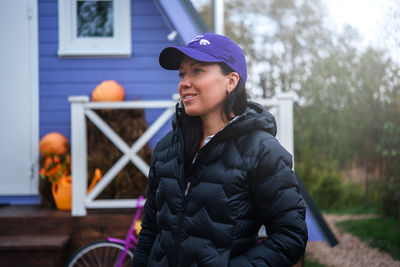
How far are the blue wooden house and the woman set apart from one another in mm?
3623

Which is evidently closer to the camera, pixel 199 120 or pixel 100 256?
pixel 199 120

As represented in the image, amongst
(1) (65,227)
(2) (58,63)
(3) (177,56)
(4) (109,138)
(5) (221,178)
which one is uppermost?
(2) (58,63)

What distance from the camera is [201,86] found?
5.50ft

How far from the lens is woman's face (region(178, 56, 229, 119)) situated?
5.53 feet

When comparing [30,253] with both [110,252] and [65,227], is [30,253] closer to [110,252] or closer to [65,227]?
[65,227]

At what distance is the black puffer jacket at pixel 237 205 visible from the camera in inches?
61.1

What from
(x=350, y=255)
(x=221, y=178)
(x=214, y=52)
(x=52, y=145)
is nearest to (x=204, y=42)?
(x=214, y=52)

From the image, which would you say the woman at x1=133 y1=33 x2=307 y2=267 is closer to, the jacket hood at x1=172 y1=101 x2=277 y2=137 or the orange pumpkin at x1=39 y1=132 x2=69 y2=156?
the jacket hood at x1=172 y1=101 x2=277 y2=137

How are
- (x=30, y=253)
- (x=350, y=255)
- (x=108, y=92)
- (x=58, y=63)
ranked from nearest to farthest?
(x=30, y=253)
(x=108, y=92)
(x=58, y=63)
(x=350, y=255)

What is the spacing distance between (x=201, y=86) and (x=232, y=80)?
0.46 ft

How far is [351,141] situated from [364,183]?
1051mm

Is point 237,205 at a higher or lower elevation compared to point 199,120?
lower

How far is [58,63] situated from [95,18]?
732 millimetres

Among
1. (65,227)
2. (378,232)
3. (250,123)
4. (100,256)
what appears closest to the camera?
(250,123)
